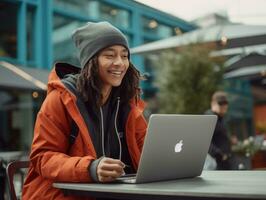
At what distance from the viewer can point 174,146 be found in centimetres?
166

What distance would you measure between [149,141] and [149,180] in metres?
0.16

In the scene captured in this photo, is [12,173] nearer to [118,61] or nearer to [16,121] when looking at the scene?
[118,61]

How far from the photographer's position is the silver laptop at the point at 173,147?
1.55m

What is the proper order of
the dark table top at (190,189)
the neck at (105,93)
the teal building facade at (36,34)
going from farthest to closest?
the teal building facade at (36,34), the neck at (105,93), the dark table top at (190,189)

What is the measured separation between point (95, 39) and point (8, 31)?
4694 mm

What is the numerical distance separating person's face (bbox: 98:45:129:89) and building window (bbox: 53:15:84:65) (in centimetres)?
545

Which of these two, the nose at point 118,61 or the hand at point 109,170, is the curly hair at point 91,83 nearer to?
the nose at point 118,61

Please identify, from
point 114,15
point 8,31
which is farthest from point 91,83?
point 114,15

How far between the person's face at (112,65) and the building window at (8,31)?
4.45 metres

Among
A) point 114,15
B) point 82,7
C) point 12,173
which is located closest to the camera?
point 12,173

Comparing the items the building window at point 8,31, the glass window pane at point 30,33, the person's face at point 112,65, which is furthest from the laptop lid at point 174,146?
the glass window pane at point 30,33

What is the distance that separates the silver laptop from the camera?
1.55 meters

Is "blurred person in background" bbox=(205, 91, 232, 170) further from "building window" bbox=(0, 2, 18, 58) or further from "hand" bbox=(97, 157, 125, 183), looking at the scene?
"hand" bbox=(97, 157, 125, 183)

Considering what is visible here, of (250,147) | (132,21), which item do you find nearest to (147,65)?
(132,21)
